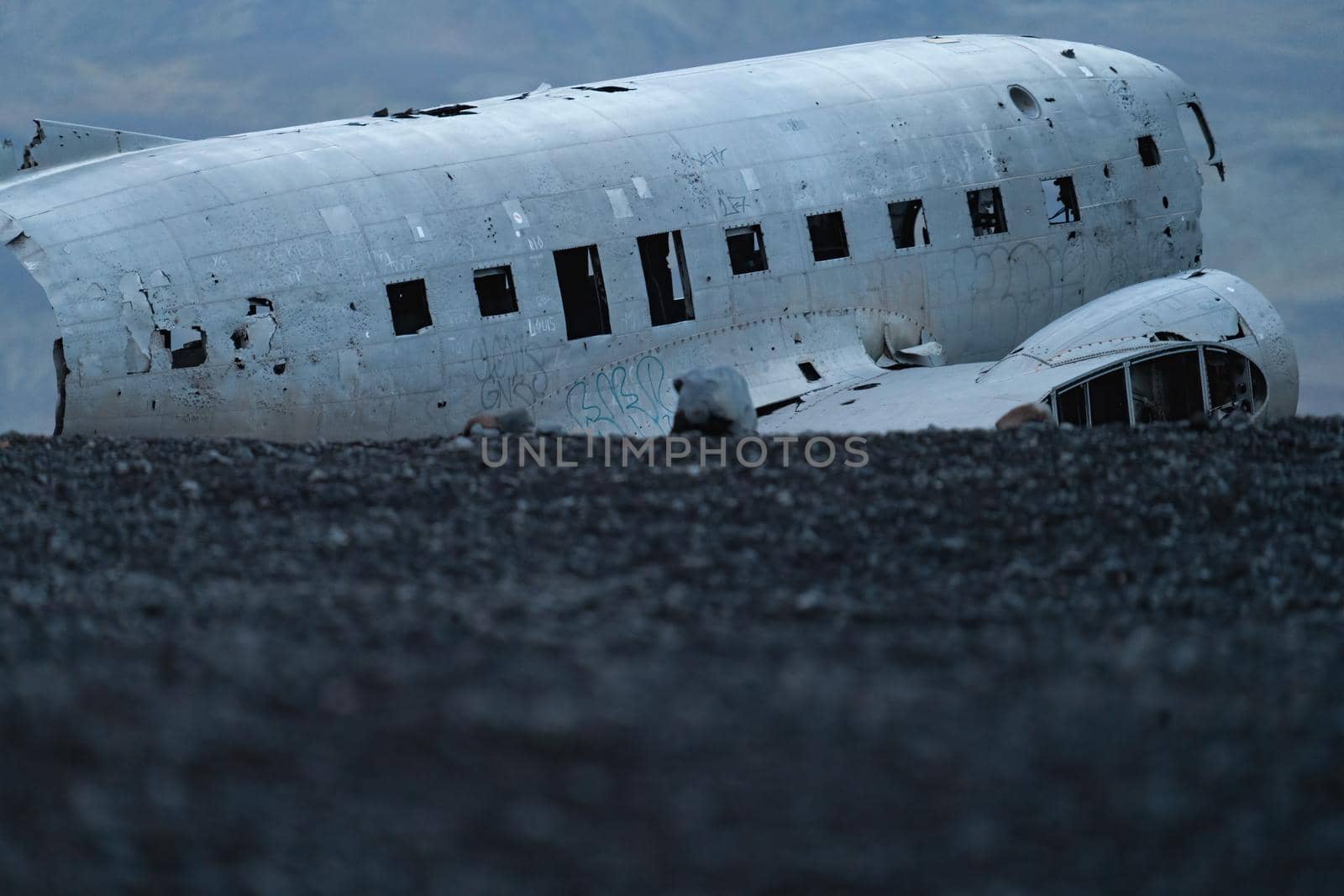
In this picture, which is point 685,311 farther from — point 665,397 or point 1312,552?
point 1312,552

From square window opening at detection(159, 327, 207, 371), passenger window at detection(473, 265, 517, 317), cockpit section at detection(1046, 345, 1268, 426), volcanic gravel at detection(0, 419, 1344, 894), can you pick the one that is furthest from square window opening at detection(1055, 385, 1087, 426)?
square window opening at detection(159, 327, 207, 371)

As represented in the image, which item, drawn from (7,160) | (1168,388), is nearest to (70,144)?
(7,160)

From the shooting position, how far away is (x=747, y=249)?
18.7 meters

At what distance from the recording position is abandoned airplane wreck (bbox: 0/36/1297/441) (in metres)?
15.6

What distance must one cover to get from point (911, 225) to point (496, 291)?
6.08 m

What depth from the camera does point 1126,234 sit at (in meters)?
21.8

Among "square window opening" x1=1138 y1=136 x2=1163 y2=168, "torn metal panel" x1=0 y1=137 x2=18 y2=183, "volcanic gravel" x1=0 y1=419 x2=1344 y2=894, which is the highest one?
"torn metal panel" x1=0 y1=137 x2=18 y2=183

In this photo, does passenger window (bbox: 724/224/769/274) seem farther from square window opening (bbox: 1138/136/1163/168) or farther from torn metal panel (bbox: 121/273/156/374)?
torn metal panel (bbox: 121/273/156/374)

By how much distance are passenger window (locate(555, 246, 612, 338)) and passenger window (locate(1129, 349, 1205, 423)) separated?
20.6ft

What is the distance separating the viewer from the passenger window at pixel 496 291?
16.8 m

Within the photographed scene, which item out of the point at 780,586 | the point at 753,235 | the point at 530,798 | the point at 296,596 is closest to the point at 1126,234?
the point at 753,235

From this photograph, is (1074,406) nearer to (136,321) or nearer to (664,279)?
(664,279)

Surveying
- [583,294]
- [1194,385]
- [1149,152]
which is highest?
[1149,152]

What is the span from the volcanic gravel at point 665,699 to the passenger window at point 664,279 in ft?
23.8
